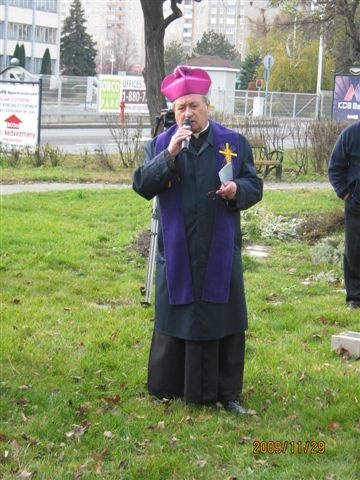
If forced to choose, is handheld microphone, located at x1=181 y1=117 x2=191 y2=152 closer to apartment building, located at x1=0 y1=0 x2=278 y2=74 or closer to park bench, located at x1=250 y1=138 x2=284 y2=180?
apartment building, located at x1=0 y1=0 x2=278 y2=74

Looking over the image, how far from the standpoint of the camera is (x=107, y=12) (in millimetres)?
167625

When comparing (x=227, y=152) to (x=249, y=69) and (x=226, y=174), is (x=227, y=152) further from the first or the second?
(x=249, y=69)

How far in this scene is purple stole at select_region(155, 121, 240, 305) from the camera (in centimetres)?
522

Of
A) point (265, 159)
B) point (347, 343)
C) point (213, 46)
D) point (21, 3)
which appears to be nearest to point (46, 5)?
point (21, 3)

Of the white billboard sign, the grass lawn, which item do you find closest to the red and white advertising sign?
the grass lawn

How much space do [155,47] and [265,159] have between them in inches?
212

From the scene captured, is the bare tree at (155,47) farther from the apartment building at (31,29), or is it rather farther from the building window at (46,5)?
the building window at (46,5)

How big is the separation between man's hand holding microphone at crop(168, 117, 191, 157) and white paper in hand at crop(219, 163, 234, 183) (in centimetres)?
25

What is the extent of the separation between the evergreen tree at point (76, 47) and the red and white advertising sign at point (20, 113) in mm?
58709

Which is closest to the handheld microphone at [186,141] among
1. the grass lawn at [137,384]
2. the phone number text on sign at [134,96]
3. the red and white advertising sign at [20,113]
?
the grass lawn at [137,384]

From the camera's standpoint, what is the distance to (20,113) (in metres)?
20.6

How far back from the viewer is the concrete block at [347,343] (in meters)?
6.55

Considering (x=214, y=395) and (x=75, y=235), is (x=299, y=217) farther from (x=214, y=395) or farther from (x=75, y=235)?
(x=214, y=395)

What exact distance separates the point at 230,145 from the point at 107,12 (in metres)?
168
